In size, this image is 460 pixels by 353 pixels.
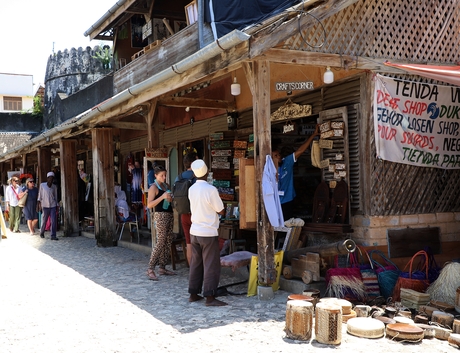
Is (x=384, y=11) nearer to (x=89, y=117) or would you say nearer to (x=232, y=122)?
(x=232, y=122)

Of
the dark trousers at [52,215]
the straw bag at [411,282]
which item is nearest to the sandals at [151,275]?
the straw bag at [411,282]

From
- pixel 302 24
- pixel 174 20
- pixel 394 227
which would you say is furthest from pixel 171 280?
pixel 174 20

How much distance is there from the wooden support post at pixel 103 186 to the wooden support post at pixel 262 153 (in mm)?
6600

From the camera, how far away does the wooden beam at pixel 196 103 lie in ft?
31.7

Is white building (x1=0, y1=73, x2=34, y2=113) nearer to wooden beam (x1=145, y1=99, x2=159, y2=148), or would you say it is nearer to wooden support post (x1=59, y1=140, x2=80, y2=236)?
wooden support post (x1=59, y1=140, x2=80, y2=236)

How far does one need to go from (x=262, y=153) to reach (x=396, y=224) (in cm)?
244

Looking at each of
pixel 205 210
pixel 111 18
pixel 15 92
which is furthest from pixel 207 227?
pixel 15 92

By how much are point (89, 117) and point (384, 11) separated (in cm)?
671

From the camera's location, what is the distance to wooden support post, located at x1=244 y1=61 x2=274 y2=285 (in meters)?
6.38

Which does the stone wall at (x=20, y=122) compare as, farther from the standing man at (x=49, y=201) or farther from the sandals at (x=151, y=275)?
the sandals at (x=151, y=275)

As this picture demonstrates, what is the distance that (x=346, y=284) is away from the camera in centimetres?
628

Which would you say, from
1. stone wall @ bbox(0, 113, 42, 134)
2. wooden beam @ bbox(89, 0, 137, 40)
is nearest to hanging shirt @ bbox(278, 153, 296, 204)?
wooden beam @ bbox(89, 0, 137, 40)

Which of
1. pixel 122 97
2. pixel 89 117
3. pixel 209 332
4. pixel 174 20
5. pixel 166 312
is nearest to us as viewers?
pixel 209 332

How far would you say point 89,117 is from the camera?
11.2 meters
